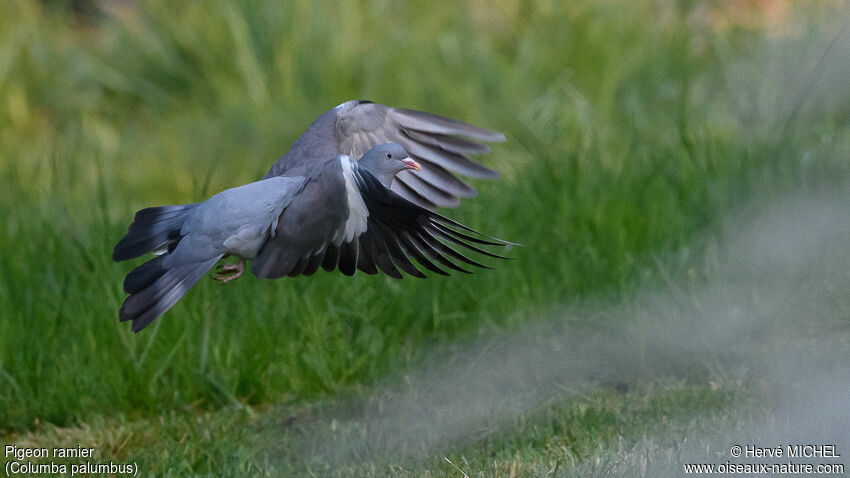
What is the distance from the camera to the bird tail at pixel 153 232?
3.20m

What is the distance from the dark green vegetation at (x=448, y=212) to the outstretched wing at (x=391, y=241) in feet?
2.09

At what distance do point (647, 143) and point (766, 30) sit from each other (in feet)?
4.92

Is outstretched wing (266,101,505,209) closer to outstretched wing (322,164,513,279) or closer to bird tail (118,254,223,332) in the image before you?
outstretched wing (322,164,513,279)

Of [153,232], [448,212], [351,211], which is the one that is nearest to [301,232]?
[351,211]

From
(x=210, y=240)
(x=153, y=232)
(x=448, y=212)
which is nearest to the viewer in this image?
(x=210, y=240)

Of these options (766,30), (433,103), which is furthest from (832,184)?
(433,103)

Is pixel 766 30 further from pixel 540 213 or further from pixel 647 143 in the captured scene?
pixel 540 213

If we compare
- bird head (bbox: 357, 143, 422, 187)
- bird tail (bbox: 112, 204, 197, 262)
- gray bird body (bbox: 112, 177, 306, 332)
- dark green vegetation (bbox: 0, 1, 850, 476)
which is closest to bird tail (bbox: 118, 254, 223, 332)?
gray bird body (bbox: 112, 177, 306, 332)

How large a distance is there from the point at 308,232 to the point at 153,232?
59 centimetres

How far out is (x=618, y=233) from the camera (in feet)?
14.1

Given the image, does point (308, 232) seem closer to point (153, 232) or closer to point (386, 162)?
point (386, 162)

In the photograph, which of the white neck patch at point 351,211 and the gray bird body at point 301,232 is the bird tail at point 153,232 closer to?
the gray bird body at point 301,232

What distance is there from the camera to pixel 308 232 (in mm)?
2914

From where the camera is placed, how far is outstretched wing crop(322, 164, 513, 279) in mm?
2854
